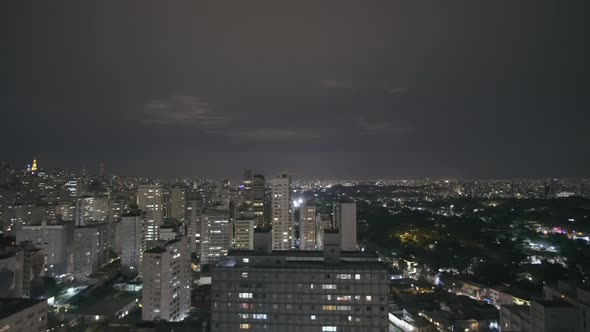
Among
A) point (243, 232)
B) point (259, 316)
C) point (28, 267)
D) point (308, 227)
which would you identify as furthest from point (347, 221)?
point (28, 267)

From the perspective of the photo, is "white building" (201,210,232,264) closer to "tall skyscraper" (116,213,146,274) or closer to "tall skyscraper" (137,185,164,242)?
"tall skyscraper" (116,213,146,274)

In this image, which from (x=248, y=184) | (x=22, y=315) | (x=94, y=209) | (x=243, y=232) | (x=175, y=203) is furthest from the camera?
(x=248, y=184)

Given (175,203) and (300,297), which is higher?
(175,203)

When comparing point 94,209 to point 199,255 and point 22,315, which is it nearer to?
point 199,255

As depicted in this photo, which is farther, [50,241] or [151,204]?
[151,204]

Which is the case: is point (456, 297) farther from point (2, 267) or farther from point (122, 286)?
point (2, 267)

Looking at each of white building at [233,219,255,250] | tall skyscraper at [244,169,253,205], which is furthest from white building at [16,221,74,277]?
tall skyscraper at [244,169,253,205]

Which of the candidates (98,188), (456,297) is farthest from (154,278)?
(98,188)
